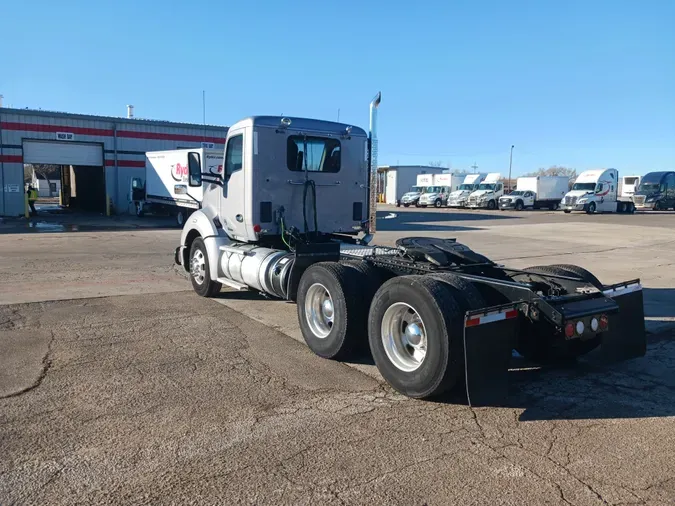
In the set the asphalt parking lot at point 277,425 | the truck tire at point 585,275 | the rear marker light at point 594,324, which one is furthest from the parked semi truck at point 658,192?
the rear marker light at point 594,324

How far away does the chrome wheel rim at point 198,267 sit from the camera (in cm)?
936

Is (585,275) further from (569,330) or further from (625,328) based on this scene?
(569,330)

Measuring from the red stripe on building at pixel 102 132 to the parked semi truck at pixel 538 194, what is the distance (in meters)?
24.0

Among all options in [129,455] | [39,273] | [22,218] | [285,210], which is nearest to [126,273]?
→ [39,273]

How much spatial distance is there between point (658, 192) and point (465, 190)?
15.4 metres

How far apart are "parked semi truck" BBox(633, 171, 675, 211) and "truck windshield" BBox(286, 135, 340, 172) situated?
1818 inches

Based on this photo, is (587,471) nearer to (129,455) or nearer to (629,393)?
(629,393)

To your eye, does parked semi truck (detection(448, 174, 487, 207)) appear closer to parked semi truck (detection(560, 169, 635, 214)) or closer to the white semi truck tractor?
parked semi truck (detection(560, 169, 635, 214))

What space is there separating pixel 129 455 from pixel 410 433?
76.6 inches

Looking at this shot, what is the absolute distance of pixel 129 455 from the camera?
12.4 ft

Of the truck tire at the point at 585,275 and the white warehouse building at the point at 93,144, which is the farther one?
the white warehouse building at the point at 93,144

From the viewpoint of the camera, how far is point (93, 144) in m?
32.8

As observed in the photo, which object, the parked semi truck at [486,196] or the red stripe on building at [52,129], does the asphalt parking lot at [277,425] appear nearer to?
the red stripe on building at [52,129]

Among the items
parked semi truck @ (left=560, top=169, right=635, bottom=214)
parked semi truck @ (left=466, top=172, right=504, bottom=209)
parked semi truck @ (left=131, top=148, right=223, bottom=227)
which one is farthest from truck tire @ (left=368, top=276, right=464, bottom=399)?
parked semi truck @ (left=466, top=172, right=504, bottom=209)
